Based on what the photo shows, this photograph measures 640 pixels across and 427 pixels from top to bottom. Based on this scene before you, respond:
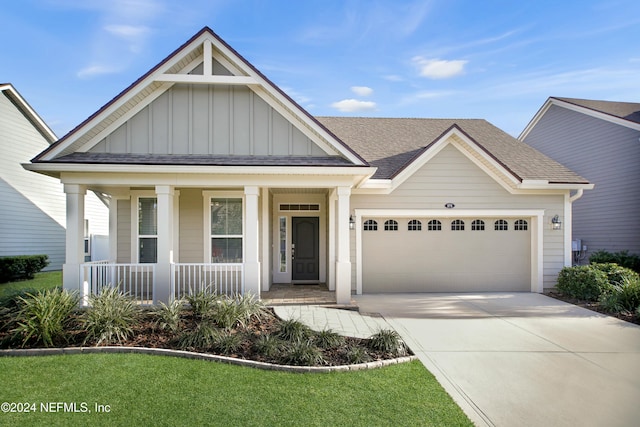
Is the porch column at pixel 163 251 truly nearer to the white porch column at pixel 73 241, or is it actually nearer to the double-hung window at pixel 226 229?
the white porch column at pixel 73 241

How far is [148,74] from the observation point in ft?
28.7

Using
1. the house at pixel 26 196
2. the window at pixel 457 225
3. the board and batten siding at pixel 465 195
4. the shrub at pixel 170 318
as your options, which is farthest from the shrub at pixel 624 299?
the house at pixel 26 196

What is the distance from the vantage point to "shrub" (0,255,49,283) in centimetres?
1381

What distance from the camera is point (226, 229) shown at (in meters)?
10.9

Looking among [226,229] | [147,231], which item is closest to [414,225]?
[226,229]

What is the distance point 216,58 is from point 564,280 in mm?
10731

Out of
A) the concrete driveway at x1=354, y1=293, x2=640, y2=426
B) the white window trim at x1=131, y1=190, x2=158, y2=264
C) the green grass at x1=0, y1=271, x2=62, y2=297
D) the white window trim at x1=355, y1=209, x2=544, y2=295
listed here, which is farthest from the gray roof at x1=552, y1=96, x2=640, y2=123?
the green grass at x1=0, y1=271, x2=62, y2=297

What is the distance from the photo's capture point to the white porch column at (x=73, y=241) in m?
8.68

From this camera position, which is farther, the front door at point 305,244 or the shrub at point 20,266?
the shrub at point 20,266

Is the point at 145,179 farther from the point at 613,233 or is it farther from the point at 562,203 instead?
the point at 613,233

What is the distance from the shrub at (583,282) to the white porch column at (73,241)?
12034mm

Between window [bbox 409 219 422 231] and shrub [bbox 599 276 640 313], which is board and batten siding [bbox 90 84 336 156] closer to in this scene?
window [bbox 409 219 422 231]

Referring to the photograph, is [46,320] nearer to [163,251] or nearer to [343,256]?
[163,251]

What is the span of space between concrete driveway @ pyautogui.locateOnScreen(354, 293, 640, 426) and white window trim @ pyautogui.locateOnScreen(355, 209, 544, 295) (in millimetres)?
1816
